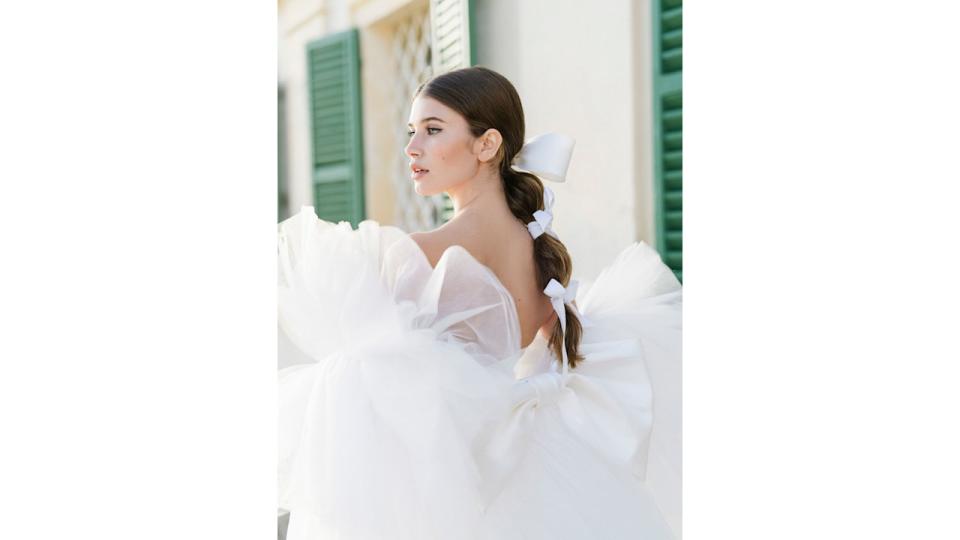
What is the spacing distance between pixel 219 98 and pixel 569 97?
2.10 feet

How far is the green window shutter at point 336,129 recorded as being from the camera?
2492 millimetres

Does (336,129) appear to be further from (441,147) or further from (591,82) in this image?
(441,147)

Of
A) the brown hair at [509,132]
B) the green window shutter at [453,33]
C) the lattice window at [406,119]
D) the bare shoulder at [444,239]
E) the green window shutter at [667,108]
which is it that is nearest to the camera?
the bare shoulder at [444,239]

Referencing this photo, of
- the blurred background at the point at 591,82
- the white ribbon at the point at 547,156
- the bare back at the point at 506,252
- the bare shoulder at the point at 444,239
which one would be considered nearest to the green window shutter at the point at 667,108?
the blurred background at the point at 591,82

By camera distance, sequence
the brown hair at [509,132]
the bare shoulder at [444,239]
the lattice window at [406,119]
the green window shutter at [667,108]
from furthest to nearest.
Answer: the lattice window at [406,119], the green window shutter at [667,108], the brown hair at [509,132], the bare shoulder at [444,239]

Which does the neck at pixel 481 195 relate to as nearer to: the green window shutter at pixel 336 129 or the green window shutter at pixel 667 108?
the green window shutter at pixel 667 108

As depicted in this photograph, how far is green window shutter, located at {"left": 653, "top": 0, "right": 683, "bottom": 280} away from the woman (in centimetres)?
20

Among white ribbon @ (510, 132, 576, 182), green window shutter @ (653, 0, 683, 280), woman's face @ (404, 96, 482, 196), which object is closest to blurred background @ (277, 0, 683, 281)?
green window shutter @ (653, 0, 683, 280)

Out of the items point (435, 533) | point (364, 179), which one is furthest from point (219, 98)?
point (364, 179)

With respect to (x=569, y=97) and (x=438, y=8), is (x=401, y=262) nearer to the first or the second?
(x=569, y=97)

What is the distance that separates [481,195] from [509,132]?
125 mm

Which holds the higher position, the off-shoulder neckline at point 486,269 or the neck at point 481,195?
the neck at point 481,195

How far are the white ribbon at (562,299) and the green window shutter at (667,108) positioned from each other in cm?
25
